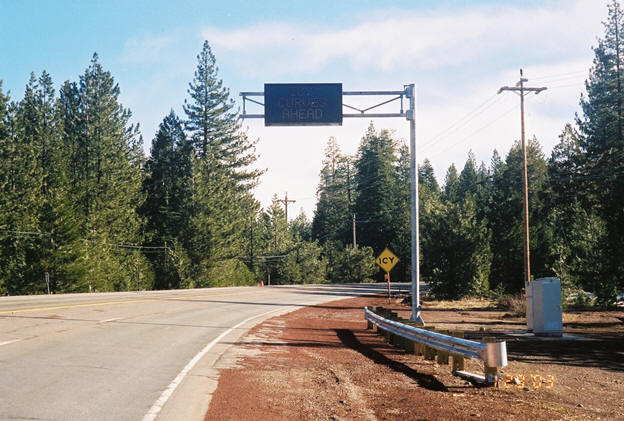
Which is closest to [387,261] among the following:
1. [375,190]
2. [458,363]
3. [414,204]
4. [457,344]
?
[414,204]

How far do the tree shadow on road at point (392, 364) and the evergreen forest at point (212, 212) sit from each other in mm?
11518

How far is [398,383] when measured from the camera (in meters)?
9.46

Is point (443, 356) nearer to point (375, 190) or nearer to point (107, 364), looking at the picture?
point (107, 364)

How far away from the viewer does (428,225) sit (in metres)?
39.7

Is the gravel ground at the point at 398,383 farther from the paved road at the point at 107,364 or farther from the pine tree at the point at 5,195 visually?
the pine tree at the point at 5,195

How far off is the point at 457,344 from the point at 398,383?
1.24 m

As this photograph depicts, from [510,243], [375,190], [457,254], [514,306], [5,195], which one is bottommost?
[514,306]

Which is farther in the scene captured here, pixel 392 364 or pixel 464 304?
pixel 464 304

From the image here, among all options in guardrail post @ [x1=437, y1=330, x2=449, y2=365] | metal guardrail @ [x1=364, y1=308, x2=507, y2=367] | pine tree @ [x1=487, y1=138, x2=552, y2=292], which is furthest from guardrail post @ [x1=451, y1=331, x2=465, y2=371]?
pine tree @ [x1=487, y1=138, x2=552, y2=292]

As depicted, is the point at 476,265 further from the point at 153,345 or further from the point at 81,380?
the point at 81,380

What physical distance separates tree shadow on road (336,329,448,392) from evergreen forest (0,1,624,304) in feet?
37.8

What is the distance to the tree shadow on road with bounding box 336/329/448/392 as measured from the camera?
30.5 ft

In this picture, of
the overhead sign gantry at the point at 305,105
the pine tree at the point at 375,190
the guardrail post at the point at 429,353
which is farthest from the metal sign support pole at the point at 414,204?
the pine tree at the point at 375,190

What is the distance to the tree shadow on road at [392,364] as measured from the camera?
9289 millimetres
